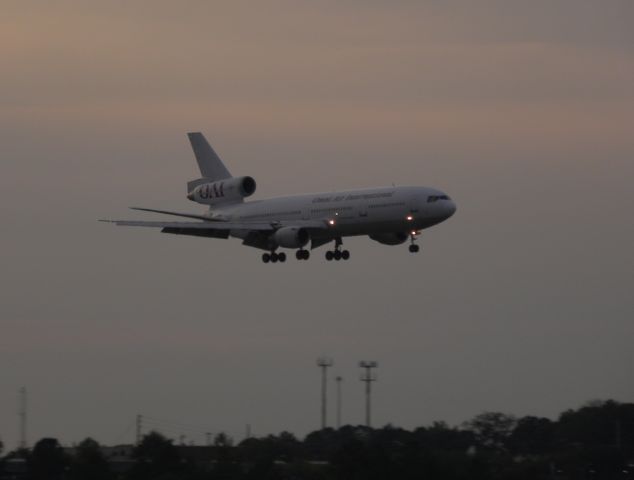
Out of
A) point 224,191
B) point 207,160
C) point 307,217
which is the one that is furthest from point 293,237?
point 207,160

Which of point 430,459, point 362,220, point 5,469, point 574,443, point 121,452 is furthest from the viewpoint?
point 574,443

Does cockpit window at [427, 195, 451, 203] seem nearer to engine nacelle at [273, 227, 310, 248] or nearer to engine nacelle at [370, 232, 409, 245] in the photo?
engine nacelle at [370, 232, 409, 245]

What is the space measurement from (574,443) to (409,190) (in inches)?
2005

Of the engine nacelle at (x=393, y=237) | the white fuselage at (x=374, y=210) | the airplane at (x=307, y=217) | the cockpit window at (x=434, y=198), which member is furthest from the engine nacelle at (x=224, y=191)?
the cockpit window at (x=434, y=198)

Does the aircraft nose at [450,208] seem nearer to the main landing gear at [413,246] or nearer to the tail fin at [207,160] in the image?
the main landing gear at [413,246]

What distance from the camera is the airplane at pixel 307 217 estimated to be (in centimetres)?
10038

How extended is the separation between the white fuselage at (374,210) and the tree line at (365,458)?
Result: 13.1m

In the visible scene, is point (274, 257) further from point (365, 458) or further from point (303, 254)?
point (365, 458)

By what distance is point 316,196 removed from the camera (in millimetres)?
106312

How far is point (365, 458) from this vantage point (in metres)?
94.9

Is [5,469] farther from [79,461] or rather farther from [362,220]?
[362,220]

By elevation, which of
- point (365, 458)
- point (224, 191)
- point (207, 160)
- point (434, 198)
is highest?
point (207, 160)

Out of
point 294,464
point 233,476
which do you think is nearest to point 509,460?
point 294,464

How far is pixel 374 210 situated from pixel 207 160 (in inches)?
1022
